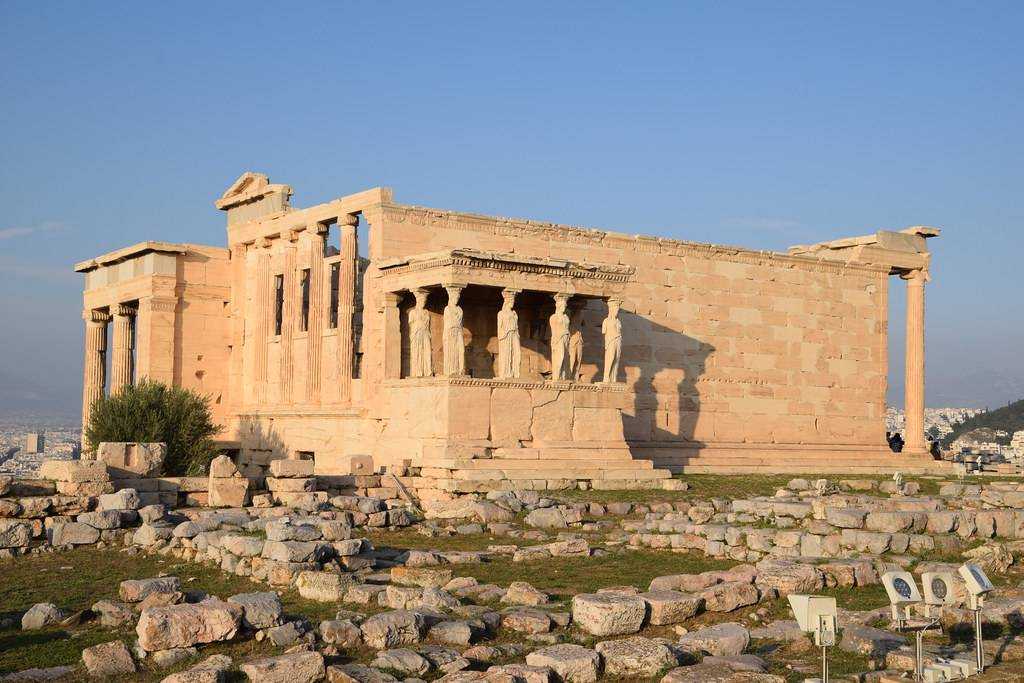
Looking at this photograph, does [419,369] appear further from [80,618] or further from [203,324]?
[80,618]

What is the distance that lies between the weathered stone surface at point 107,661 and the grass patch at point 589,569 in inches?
179

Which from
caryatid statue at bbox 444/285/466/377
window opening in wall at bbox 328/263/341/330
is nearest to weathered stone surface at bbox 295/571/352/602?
caryatid statue at bbox 444/285/466/377

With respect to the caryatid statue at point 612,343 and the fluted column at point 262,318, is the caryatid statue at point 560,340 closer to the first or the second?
the caryatid statue at point 612,343

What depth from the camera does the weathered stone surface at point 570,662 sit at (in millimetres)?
9156

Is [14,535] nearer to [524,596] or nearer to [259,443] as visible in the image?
[524,596]

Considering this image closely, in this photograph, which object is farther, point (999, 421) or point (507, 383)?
point (999, 421)

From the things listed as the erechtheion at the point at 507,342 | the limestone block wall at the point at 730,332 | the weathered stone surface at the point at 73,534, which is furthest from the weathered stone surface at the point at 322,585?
the limestone block wall at the point at 730,332

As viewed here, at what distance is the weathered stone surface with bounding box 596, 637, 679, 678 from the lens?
9.38 meters

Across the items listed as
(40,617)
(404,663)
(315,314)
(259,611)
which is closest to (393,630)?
(404,663)

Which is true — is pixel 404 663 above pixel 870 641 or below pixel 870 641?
below

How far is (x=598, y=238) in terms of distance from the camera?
30219 millimetres

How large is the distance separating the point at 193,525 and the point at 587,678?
26.5ft

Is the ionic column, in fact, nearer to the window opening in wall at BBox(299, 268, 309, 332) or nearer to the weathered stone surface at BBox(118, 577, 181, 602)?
the window opening in wall at BBox(299, 268, 309, 332)

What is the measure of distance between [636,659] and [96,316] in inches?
1135
